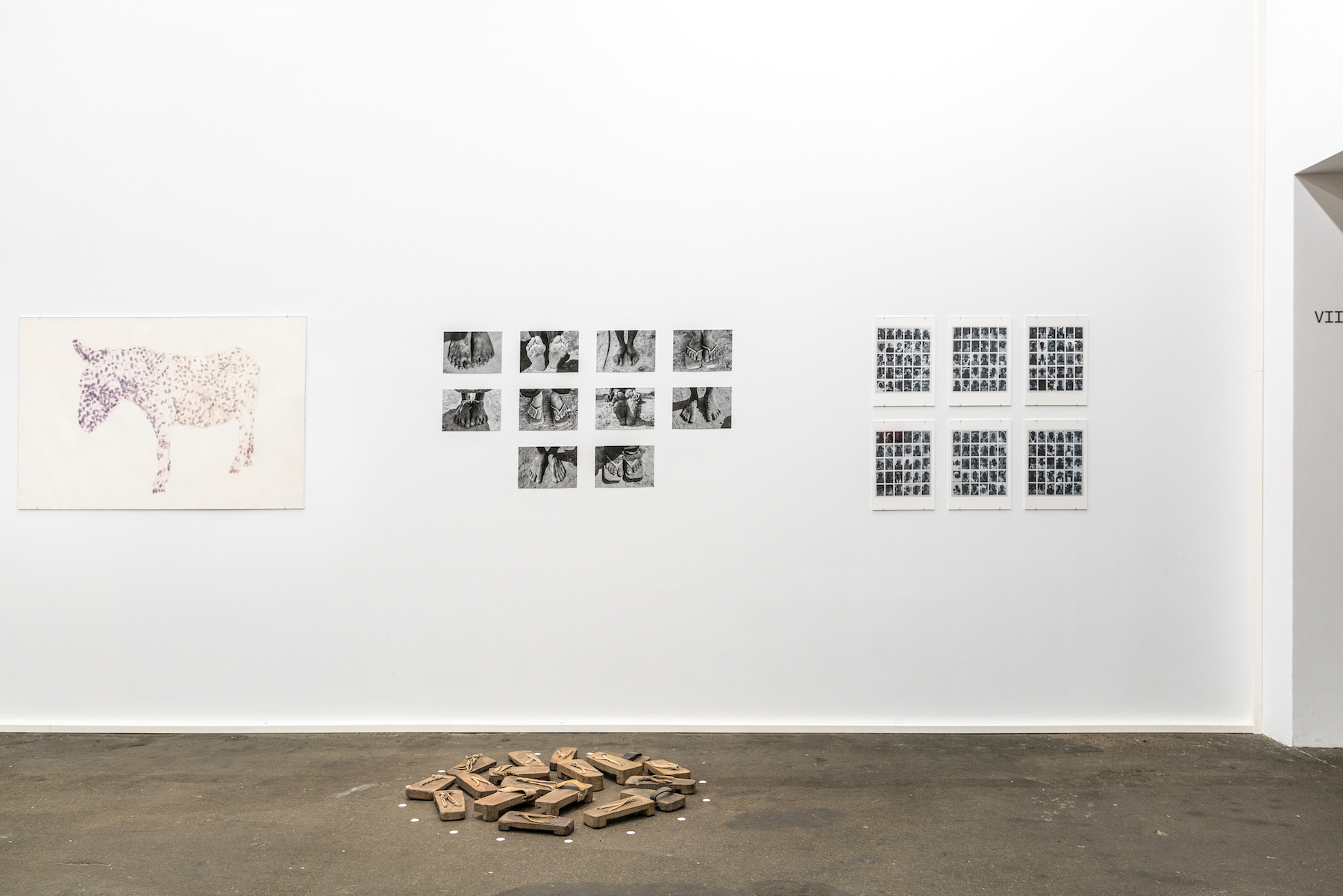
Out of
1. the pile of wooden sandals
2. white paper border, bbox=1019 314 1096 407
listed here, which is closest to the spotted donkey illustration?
the pile of wooden sandals

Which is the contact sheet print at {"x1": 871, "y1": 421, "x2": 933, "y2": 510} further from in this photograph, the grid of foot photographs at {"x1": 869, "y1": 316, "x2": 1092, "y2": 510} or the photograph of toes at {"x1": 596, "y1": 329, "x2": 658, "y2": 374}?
the photograph of toes at {"x1": 596, "y1": 329, "x2": 658, "y2": 374}

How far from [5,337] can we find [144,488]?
1.00m

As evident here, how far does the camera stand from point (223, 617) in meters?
4.27

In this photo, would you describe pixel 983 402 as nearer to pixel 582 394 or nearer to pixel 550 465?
pixel 582 394

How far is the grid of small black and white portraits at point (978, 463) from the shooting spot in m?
4.27

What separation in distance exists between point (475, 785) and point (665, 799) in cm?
72

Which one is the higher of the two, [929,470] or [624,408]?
[624,408]

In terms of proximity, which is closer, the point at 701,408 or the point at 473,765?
the point at 473,765

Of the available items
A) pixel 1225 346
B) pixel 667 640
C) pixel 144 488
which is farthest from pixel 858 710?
pixel 144 488

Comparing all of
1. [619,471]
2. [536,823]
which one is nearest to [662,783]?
[536,823]

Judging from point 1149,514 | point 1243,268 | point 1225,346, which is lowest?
point 1149,514

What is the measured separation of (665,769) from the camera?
3.56 m

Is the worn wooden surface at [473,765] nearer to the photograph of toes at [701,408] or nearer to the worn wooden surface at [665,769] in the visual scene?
the worn wooden surface at [665,769]

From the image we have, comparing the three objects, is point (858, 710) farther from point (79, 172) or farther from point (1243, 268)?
point (79, 172)
